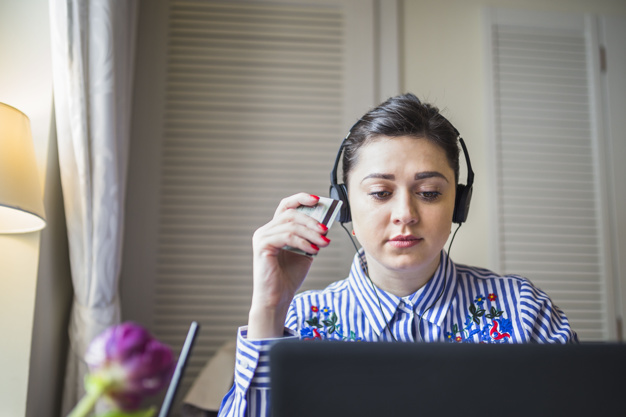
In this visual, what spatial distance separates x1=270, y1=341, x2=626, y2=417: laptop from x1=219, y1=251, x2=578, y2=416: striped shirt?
62 cm

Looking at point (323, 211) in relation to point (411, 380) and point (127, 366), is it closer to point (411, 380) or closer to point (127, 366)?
point (411, 380)

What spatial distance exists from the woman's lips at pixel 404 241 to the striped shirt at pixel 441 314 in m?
0.14

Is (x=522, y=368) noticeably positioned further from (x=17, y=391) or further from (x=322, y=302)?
(x=17, y=391)

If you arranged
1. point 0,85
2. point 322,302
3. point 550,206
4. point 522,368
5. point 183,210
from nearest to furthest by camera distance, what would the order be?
point 522,368
point 322,302
point 0,85
point 183,210
point 550,206

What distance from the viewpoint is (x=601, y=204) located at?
2.05 metres

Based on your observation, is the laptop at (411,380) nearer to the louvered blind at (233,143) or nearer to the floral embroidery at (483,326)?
the floral embroidery at (483,326)

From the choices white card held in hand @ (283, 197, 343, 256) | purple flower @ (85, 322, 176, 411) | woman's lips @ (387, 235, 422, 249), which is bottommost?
purple flower @ (85, 322, 176, 411)

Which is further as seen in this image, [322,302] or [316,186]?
[316,186]

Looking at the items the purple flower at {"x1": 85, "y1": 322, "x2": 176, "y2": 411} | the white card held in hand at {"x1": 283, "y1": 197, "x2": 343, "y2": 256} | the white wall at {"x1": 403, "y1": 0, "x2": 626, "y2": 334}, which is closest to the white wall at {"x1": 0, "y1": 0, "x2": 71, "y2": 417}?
the white card held in hand at {"x1": 283, "y1": 197, "x2": 343, "y2": 256}

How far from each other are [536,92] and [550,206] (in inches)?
18.9

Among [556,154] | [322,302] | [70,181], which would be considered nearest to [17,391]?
[70,181]

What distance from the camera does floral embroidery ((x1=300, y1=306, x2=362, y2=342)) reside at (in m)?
1.08

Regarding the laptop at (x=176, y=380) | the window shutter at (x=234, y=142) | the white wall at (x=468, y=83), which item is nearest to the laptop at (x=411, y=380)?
the laptop at (x=176, y=380)

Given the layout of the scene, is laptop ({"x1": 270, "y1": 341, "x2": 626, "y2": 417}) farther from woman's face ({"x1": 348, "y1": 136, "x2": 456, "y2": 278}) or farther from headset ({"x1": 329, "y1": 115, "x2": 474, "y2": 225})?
headset ({"x1": 329, "y1": 115, "x2": 474, "y2": 225})
